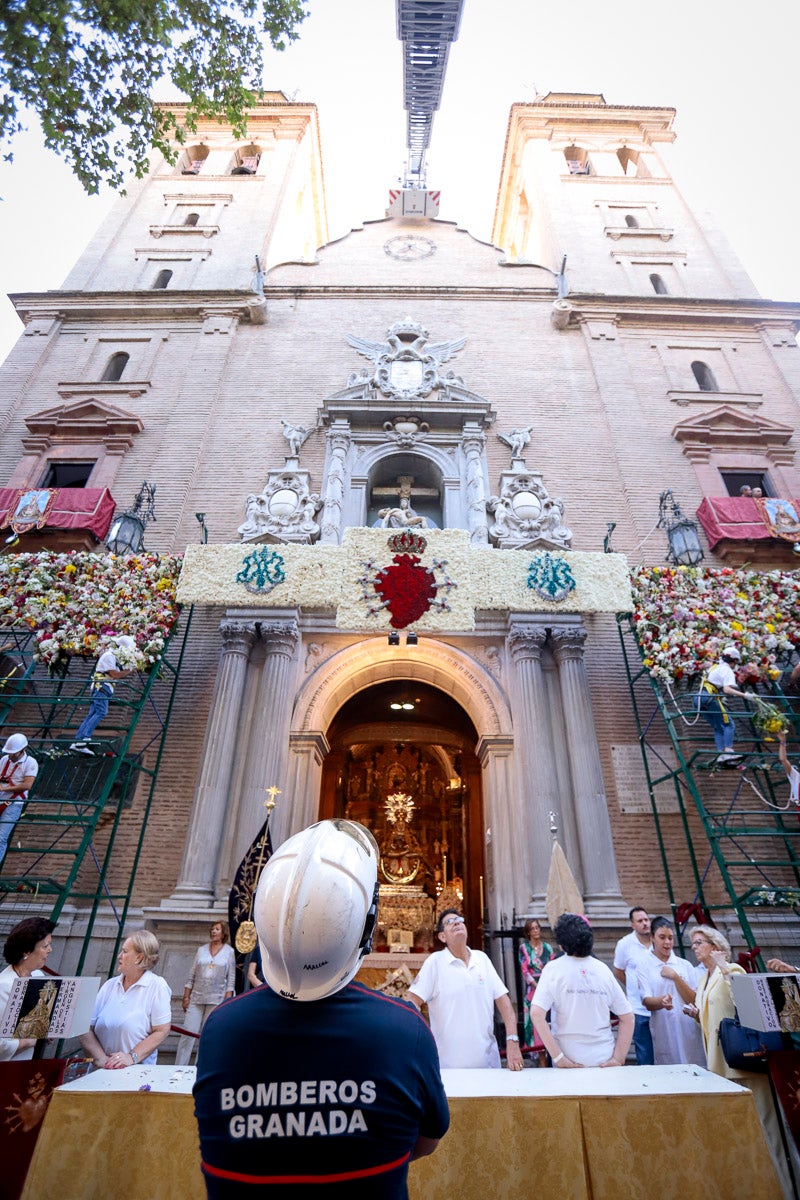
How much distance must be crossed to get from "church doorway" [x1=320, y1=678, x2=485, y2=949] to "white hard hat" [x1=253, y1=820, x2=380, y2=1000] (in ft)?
37.3

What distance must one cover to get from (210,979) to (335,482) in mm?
9186

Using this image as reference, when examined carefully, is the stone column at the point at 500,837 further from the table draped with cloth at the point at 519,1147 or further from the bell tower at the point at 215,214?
the bell tower at the point at 215,214

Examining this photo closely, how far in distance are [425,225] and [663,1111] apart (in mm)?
22369

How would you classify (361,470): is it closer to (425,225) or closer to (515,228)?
(425,225)

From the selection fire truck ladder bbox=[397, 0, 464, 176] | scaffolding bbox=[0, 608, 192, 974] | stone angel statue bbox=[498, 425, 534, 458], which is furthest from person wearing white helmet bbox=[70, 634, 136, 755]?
fire truck ladder bbox=[397, 0, 464, 176]

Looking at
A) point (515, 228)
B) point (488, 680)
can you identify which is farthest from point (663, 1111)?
point (515, 228)

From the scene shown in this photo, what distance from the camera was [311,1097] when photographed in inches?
60.5

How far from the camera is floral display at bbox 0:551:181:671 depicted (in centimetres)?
970

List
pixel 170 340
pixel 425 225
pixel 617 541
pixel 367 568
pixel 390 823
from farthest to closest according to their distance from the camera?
pixel 425 225, pixel 170 340, pixel 390 823, pixel 617 541, pixel 367 568

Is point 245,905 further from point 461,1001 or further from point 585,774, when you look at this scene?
point 585,774

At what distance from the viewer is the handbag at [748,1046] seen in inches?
150

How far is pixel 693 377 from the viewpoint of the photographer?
52.3 feet

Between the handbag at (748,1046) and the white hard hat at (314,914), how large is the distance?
3.27m

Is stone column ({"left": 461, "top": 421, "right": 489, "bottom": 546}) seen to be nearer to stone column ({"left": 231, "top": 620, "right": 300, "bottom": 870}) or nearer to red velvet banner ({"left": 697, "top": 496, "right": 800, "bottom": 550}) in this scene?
stone column ({"left": 231, "top": 620, "right": 300, "bottom": 870})
